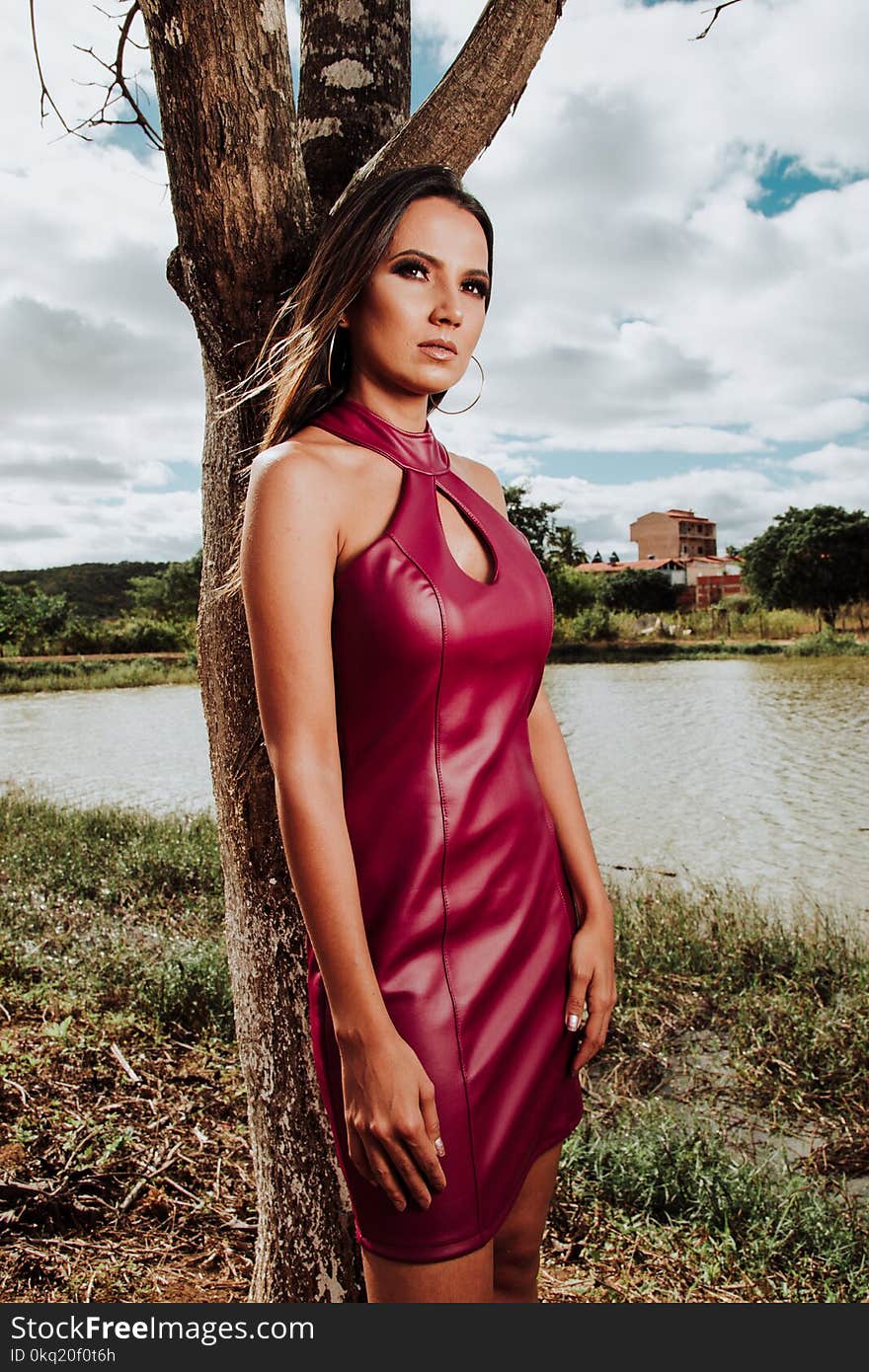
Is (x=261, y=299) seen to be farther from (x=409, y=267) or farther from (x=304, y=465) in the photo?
(x=304, y=465)

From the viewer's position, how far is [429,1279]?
115 centimetres

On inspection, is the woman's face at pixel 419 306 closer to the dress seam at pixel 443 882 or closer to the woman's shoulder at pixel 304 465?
the woman's shoulder at pixel 304 465

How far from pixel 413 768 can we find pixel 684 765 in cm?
1265

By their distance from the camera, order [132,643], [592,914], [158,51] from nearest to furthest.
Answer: [592,914]
[158,51]
[132,643]

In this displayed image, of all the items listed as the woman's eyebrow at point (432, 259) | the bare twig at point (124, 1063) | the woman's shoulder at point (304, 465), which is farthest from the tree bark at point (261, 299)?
the bare twig at point (124, 1063)

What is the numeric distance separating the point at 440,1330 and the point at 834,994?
10.6 feet

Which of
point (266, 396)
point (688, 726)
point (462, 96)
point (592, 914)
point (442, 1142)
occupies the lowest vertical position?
point (688, 726)

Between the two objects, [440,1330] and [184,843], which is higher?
[440,1330]

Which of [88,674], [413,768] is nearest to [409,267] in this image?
[413,768]

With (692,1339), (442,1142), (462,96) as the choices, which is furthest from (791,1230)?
(462,96)

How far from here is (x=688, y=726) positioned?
1642 centimetres

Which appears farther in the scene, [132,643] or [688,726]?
[132,643]

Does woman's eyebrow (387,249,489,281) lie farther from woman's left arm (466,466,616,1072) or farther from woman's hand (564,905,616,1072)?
woman's hand (564,905,616,1072)

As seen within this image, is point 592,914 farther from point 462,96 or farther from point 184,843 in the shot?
point 184,843
